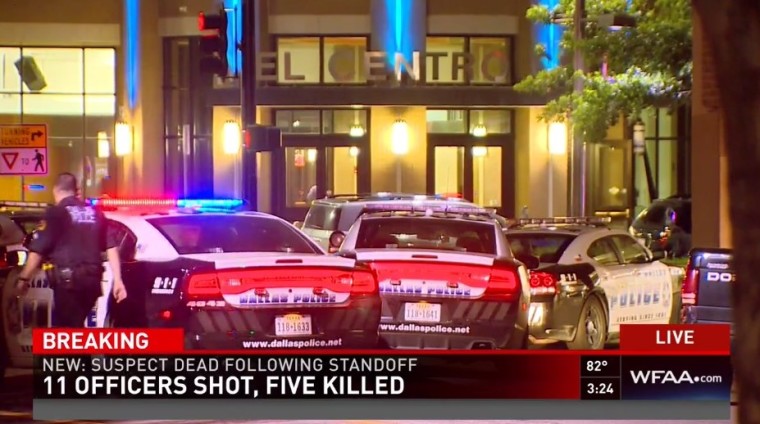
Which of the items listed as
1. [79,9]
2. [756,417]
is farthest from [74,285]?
[79,9]

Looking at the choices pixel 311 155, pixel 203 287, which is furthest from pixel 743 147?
pixel 311 155

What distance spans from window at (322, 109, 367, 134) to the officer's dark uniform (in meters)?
17.0

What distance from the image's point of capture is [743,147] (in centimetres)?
389

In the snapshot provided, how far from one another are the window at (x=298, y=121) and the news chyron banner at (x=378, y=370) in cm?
1590

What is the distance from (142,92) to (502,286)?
2208cm

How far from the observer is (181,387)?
35.3 ft

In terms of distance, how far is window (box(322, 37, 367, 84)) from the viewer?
2888cm

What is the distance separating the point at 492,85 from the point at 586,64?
25.3 ft

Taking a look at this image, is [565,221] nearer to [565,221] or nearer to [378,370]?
[565,221]

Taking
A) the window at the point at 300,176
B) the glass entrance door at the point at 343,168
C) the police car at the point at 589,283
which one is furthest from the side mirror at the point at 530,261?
the glass entrance door at the point at 343,168

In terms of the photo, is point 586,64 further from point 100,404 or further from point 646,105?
point 100,404

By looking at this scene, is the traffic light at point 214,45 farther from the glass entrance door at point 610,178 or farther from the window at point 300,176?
the glass entrance door at point 610,178

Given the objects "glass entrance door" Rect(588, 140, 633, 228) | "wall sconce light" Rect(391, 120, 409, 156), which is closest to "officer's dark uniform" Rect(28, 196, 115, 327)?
"wall sconce light" Rect(391, 120, 409, 156)

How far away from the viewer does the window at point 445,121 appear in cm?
2909
